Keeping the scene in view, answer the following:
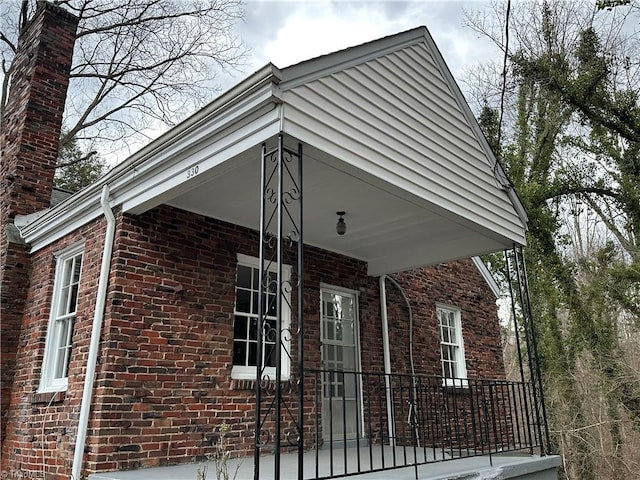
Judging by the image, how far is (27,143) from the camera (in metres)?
7.69

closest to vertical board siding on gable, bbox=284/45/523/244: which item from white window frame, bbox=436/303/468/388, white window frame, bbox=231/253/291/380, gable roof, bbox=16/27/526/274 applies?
gable roof, bbox=16/27/526/274

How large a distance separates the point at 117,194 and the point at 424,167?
3.40 meters

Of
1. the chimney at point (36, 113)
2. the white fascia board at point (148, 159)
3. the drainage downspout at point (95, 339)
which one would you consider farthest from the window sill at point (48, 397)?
the chimney at point (36, 113)

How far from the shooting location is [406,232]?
696cm

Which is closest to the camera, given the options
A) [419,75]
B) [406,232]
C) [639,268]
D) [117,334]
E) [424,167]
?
[117,334]

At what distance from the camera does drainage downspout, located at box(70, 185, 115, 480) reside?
15.6 ft

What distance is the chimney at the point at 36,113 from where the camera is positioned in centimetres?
754

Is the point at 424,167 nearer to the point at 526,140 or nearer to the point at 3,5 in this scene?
the point at 526,140

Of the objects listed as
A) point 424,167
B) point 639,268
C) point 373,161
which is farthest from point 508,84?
point 373,161

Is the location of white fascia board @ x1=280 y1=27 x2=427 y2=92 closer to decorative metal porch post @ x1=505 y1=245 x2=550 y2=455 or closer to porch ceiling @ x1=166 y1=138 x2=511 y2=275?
porch ceiling @ x1=166 y1=138 x2=511 y2=275

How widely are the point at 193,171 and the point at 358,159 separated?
1.51 meters

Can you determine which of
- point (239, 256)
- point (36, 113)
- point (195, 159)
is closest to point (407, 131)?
point (195, 159)

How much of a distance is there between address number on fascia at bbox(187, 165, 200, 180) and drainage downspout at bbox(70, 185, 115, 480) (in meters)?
1.45

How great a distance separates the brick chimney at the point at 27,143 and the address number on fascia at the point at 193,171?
158 inches
